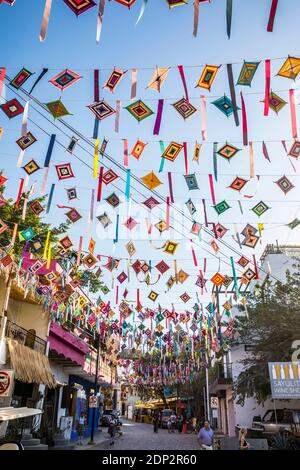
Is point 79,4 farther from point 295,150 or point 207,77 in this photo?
point 295,150

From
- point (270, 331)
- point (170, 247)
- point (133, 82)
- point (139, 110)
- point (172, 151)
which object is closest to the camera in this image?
point (133, 82)

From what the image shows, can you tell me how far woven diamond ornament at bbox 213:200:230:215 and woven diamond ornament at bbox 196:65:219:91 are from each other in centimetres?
442

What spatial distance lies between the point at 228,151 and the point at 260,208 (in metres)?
3.02

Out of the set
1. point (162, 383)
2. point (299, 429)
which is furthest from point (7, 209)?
point (162, 383)

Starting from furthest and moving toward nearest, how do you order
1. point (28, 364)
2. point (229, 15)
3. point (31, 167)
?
1. point (28, 364)
2. point (31, 167)
3. point (229, 15)

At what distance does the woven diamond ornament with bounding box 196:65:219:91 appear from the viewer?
23.7 feet

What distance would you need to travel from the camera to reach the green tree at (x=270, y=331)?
619 inches

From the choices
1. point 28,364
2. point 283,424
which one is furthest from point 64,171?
point 283,424

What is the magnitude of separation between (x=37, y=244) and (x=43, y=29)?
9.96 meters

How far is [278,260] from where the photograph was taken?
28.2 meters

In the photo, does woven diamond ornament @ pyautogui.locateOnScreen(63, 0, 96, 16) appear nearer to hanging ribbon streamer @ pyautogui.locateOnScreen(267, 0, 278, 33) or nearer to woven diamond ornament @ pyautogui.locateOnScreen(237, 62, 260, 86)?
hanging ribbon streamer @ pyautogui.locateOnScreen(267, 0, 278, 33)

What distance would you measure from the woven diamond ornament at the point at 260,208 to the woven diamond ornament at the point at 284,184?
138 centimetres

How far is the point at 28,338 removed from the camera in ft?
54.3

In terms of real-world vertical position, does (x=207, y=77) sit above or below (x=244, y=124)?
above
